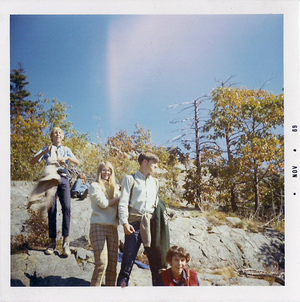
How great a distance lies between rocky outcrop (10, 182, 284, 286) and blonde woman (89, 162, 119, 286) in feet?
0.92

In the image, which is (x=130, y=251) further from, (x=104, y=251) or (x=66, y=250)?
(x=66, y=250)

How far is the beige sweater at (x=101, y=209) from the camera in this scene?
4.84 metres

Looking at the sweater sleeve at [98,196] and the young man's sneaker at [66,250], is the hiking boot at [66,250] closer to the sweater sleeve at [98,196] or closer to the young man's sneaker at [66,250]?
the young man's sneaker at [66,250]

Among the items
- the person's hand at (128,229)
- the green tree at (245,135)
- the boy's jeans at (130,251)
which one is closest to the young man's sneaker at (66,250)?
the boy's jeans at (130,251)

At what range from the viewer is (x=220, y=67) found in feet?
17.8

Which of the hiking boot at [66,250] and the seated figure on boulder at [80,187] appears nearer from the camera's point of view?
the hiking boot at [66,250]

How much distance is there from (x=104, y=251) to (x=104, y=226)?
1.05ft

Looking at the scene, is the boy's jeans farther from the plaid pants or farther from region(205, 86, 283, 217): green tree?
region(205, 86, 283, 217): green tree

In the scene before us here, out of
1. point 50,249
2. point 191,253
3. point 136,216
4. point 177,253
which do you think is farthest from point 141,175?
point 50,249

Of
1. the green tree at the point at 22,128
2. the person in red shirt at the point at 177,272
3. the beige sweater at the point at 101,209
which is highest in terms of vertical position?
the green tree at the point at 22,128

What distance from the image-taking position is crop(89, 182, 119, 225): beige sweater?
4840mm

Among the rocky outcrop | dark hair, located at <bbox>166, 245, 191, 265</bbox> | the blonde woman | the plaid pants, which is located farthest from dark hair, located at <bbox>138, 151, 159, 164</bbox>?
dark hair, located at <bbox>166, 245, 191, 265</bbox>
